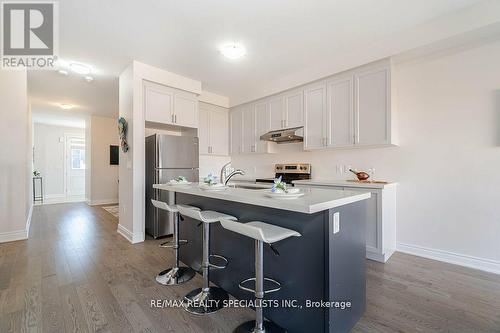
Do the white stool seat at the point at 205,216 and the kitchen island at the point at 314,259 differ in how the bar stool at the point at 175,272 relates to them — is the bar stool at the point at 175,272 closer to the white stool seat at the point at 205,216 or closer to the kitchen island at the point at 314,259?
the white stool seat at the point at 205,216

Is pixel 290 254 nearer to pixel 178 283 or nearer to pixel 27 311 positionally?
pixel 178 283

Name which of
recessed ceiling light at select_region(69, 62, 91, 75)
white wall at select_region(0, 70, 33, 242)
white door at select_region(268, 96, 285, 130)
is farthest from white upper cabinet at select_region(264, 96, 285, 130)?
white wall at select_region(0, 70, 33, 242)

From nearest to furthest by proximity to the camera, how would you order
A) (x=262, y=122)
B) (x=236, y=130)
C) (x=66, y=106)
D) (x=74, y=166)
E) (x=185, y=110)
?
(x=185, y=110)
(x=262, y=122)
(x=236, y=130)
(x=66, y=106)
(x=74, y=166)

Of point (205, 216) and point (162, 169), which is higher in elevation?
point (162, 169)

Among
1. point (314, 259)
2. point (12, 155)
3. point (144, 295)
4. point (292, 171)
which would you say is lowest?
point (144, 295)

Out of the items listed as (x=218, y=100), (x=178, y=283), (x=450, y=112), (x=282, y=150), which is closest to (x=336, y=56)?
(x=450, y=112)

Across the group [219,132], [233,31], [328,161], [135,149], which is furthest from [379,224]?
[219,132]

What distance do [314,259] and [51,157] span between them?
10.2 meters

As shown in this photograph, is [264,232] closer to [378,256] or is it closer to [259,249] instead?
[259,249]

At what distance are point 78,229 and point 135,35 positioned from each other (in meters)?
3.54

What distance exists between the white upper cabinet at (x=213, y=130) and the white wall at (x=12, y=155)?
9.31 feet

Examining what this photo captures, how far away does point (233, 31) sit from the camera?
2.71 metres

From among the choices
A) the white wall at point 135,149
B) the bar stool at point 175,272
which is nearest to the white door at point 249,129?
the white wall at point 135,149

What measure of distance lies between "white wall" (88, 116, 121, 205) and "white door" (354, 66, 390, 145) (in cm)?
718
